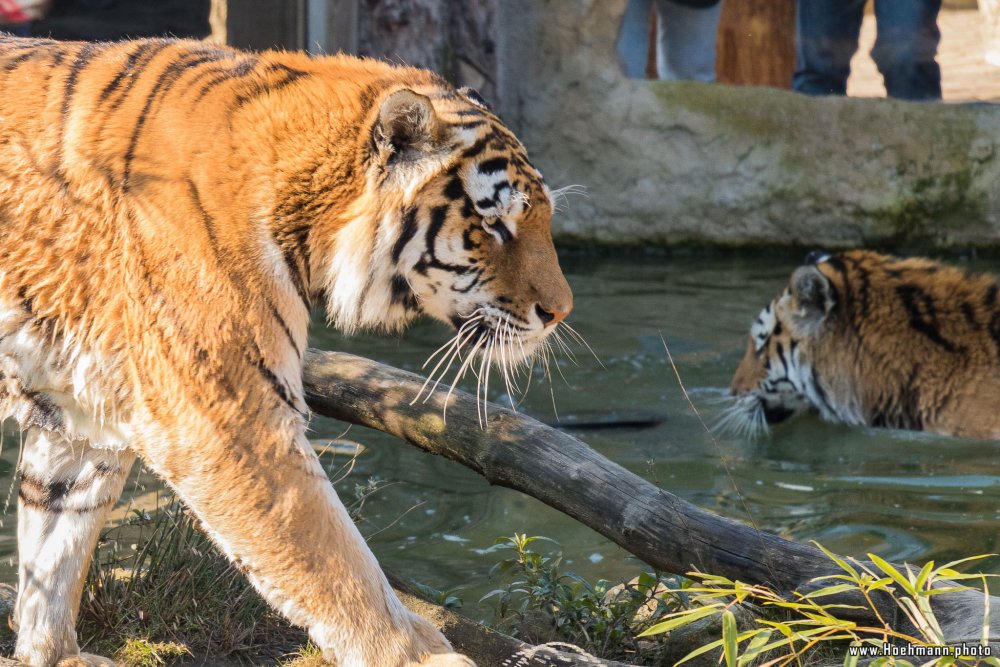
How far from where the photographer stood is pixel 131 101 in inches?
107

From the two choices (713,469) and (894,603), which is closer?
(894,603)

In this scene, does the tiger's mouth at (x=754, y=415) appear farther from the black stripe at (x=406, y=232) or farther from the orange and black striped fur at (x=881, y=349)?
the black stripe at (x=406, y=232)

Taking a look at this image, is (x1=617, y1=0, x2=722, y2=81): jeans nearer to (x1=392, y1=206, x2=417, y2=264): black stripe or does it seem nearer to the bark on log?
the bark on log

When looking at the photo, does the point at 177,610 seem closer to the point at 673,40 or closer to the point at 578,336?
the point at 578,336

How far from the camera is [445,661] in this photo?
2592 mm

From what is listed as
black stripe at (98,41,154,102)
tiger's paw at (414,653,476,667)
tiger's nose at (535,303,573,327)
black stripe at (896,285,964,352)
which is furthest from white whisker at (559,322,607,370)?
black stripe at (896,285,964,352)

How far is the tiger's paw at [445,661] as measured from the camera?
8.48 feet

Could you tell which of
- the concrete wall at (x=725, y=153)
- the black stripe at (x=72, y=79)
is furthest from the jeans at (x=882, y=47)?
the black stripe at (x=72, y=79)

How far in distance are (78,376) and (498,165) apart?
1.05m

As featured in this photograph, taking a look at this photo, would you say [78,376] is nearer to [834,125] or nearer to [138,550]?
[138,550]

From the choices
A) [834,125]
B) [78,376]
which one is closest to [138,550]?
[78,376]

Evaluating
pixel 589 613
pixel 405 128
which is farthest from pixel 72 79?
pixel 589 613

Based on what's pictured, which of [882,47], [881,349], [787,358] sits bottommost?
[787,358]

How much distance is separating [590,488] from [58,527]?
4.33 feet
